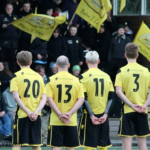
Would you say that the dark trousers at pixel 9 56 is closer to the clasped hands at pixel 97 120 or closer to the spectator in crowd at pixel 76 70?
the spectator in crowd at pixel 76 70

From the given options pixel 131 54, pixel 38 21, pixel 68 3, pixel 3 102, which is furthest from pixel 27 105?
pixel 68 3

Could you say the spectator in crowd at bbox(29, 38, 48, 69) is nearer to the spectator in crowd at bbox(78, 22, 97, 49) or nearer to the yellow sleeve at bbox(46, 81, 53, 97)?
the spectator in crowd at bbox(78, 22, 97, 49)

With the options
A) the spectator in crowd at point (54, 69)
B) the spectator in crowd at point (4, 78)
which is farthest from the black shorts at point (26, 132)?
the spectator in crowd at point (54, 69)

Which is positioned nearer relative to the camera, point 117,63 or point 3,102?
point 3,102

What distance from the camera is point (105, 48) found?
19359mm

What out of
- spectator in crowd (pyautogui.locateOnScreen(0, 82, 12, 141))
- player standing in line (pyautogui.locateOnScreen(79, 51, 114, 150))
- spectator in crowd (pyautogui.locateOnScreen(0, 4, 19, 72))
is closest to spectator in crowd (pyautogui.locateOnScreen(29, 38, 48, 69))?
spectator in crowd (pyautogui.locateOnScreen(0, 4, 19, 72))

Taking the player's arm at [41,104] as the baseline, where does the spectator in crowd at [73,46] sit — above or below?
above

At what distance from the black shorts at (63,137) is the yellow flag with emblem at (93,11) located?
5.99 m

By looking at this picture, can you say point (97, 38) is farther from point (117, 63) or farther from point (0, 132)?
point (0, 132)

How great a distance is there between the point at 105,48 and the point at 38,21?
352 cm

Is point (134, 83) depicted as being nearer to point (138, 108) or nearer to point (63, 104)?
point (138, 108)

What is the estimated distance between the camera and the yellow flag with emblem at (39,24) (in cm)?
1636

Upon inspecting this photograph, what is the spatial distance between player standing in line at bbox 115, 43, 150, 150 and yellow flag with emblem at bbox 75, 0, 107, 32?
5.47m

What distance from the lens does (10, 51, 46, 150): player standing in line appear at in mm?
10969
